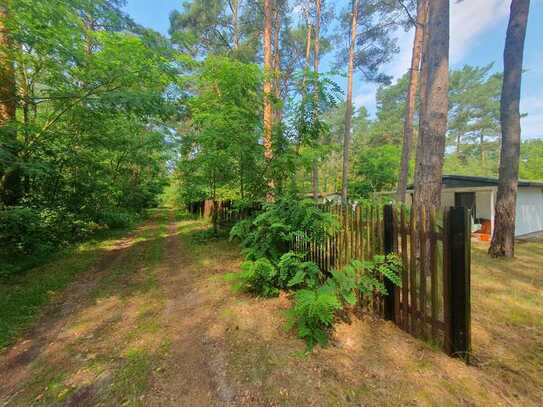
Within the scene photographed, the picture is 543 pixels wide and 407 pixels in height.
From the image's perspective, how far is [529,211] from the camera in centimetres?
1088

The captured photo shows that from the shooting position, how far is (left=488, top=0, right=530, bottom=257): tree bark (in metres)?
Answer: 5.81

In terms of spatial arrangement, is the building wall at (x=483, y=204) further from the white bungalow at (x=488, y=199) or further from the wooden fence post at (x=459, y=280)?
the wooden fence post at (x=459, y=280)

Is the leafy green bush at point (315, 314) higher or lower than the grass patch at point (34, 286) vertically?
higher

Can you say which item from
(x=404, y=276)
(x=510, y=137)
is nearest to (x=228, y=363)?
(x=404, y=276)

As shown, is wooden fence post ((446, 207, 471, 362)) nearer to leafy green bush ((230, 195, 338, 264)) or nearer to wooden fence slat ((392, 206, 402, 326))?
wooden fence slat ((392, 206, 402, 326))

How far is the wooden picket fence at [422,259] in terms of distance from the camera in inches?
82.7

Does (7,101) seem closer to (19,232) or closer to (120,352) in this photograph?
(19,232)

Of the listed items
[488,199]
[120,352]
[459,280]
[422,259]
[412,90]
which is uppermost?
[412,90]

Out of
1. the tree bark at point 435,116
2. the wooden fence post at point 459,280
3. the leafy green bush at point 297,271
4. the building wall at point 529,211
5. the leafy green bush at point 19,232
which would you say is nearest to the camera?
the wooden fence post at point 459,280

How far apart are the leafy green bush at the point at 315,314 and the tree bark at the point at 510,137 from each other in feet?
20.1

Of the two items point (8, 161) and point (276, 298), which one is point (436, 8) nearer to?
point (276, 298)

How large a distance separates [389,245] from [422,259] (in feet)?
1.24

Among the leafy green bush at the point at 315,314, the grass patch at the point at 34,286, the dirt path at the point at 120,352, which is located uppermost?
the leafy green bush at the point at 315,314

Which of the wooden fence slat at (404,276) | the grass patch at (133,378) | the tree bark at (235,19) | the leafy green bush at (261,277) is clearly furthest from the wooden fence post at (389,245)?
the tree bark at (235,19)
